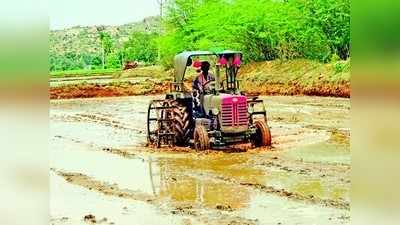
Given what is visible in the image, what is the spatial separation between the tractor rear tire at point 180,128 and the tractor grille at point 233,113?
7.1 inches

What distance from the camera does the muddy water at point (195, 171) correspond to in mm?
3873

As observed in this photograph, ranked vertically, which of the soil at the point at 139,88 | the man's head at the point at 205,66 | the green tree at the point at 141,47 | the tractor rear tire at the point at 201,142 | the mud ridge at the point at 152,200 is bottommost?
the mud ridge at the point at 152,200

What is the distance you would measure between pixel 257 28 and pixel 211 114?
0.47 meters

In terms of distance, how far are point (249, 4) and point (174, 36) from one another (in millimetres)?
391

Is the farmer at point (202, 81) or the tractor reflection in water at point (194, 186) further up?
the farmer at point (202, 81)

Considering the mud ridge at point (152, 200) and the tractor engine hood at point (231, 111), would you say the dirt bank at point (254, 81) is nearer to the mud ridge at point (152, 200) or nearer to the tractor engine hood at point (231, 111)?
the tractor engine hood at point (231, 111)

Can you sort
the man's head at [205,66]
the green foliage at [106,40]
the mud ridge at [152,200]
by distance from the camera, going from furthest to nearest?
1. the man's head at [205,66]
2. the green foliage at [106,40]
3. the mud ridge at [152,200]

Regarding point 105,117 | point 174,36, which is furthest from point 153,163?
point 174,36

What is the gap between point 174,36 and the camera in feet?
13.3

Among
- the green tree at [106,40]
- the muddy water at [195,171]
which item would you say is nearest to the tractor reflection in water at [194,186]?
the muddy water at [195,171]

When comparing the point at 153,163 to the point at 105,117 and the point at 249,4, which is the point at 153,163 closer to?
the point at 105,117

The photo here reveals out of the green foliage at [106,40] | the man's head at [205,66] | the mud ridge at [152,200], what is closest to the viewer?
the mud ridge at [152,200]

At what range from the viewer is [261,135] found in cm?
405
